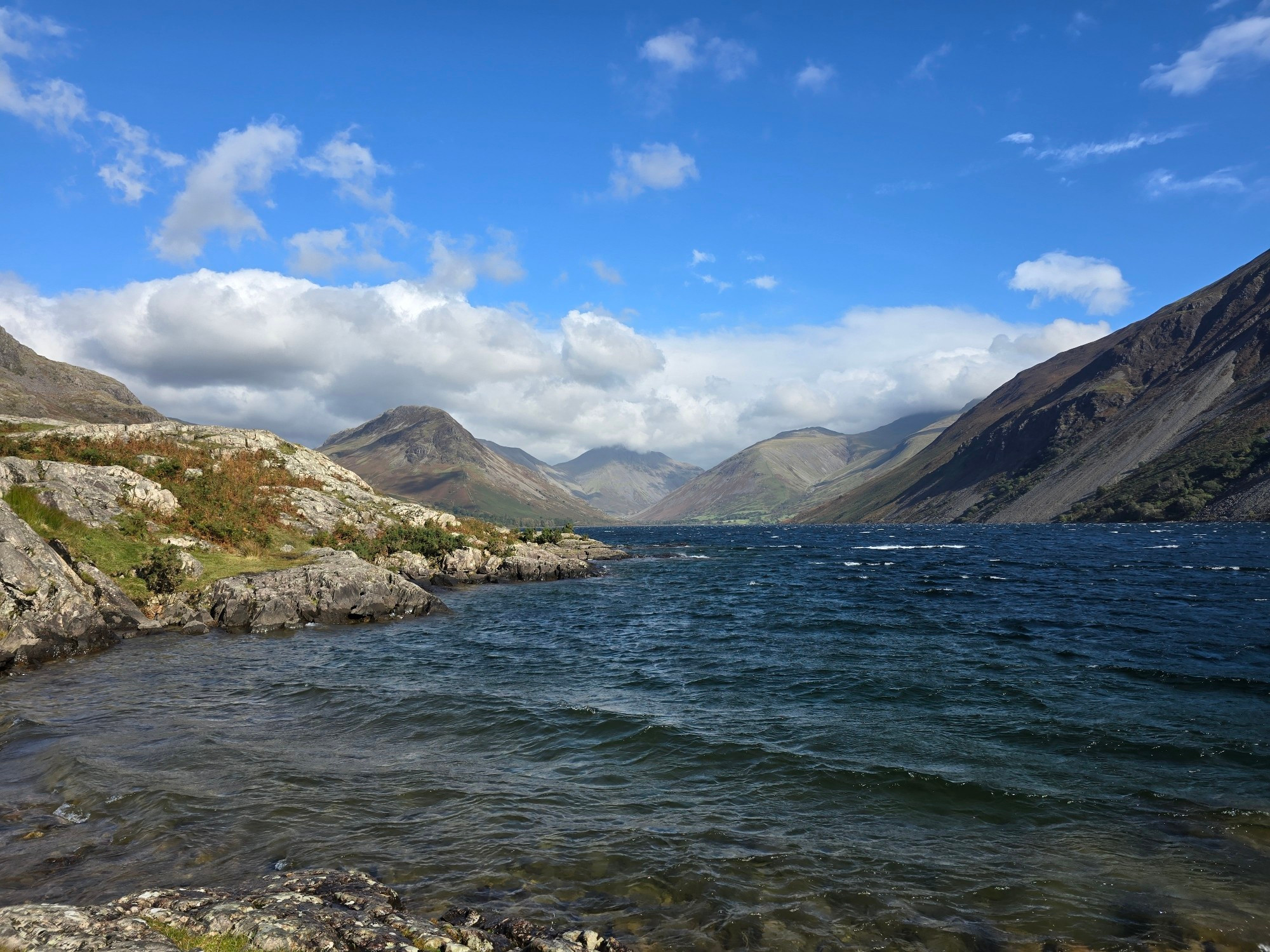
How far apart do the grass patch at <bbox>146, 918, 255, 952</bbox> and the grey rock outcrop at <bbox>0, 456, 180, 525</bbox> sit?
120ft

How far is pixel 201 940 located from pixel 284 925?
877 mm

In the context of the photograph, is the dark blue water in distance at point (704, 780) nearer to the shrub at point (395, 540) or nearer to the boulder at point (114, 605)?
the boulder at point (114, 605)

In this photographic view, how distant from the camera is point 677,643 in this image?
3481cm

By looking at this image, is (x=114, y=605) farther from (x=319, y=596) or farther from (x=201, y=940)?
(x=201, y=940)

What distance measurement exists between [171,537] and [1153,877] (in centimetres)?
4857

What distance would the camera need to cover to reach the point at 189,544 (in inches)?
1610

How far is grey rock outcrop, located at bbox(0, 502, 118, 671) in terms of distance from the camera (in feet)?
82.8

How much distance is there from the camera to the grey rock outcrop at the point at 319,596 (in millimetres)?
36750

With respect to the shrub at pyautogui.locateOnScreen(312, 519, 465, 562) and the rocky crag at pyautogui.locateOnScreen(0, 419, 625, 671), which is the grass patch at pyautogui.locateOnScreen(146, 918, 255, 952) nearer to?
the rocky crag at pyautogui.locateOnScreen(0, 419, 625, 671)

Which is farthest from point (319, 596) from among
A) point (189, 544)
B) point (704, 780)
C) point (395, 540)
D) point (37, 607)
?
point (704, 780)

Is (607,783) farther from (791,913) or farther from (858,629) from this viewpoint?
(858,629)

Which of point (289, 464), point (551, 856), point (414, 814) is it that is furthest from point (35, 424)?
point (551, 856)

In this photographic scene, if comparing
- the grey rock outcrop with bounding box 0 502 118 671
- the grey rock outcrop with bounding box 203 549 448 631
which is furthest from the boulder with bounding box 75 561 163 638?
the grey rock outcrop with bounding box 203 549 448 631

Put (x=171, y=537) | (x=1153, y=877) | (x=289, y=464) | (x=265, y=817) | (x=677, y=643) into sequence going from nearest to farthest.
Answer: (x=1153, y=877), (x=265, y=817), (x=677, y=643), (x=171, y=537), (x=289, y=464)
